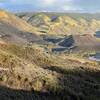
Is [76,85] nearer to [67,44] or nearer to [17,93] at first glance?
[17,93]

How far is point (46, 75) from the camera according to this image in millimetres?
31203

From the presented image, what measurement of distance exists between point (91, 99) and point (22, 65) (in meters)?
7.02

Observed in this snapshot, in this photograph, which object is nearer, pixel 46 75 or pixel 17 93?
pixel 17 93

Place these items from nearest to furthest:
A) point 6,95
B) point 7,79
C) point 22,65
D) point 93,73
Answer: point 6,95 → point 7,79 → point 22,65 → point 93,73

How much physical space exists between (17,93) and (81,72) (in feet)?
58.5

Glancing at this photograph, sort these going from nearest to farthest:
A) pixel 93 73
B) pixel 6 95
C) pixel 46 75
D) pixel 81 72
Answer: pixel 6 95 → pixel 46 75 → pixel 81 72 → pixel 93 73

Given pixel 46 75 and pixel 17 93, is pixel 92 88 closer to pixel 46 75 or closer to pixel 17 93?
pixel 46 75

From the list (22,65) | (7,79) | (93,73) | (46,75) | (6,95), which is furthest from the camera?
(93,73)

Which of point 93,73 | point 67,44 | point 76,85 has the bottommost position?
point 67,44

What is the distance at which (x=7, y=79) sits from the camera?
1105 inches

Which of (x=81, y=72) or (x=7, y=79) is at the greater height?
(x=7, y=79)

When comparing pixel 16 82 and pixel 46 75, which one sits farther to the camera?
pixel 46 75

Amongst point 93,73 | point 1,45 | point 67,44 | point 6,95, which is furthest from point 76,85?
point 67,44

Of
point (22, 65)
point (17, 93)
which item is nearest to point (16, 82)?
point (17, 93)
